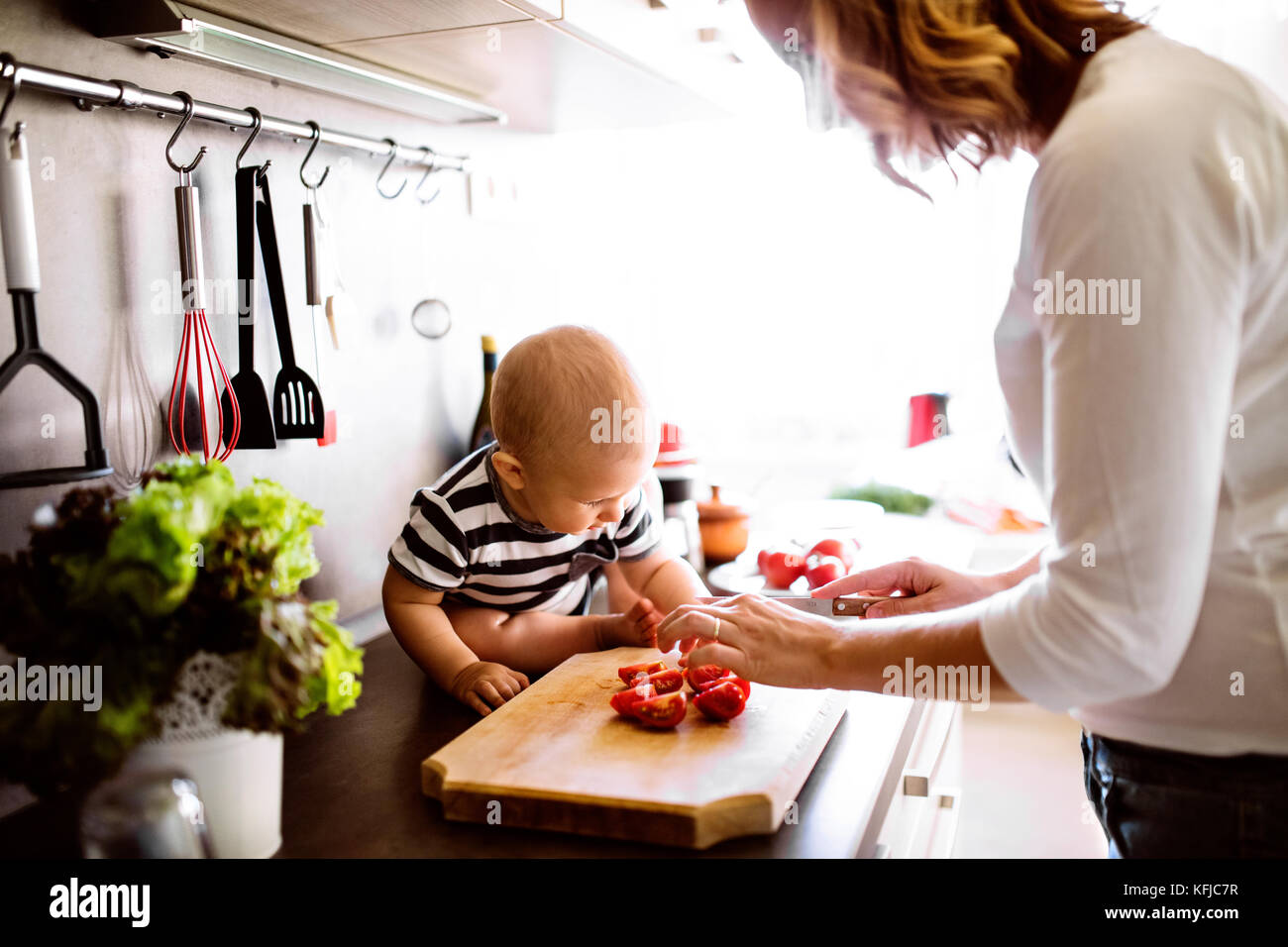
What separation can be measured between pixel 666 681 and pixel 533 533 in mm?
281

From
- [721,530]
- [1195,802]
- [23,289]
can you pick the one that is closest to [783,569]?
[721,530]

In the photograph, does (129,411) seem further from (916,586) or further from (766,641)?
(916,586)

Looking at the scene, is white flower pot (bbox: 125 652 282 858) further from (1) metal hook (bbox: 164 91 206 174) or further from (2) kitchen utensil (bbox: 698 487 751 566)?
(2) kitchen utensil (bbox: 698 487 751 566)

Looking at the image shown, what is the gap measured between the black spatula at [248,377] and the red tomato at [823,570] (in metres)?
0.81

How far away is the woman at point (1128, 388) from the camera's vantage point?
63cm

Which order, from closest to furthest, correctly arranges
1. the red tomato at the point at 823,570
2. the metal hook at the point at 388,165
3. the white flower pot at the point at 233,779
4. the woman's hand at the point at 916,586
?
the white flower pot at the point at 233,779 < the woman's hand at the point at 916,586 < the metal hook at the point at 388,165 < the red tomato at the point at 823,570

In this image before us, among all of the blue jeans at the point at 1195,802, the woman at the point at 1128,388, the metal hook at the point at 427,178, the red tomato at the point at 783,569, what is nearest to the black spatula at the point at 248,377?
the metal hook at the point at 427,178

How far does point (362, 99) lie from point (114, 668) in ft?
3.09

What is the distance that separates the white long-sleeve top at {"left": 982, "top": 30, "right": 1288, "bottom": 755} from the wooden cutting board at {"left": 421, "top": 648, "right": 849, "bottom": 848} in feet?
0.82

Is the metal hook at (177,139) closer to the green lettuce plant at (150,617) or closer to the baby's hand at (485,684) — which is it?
the green lettuce plant at (150,617)

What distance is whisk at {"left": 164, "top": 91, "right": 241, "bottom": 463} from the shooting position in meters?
1.06

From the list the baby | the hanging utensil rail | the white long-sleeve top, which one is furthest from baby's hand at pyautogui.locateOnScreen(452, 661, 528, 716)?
the hanging utensil rail

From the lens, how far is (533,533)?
1.25 meters
